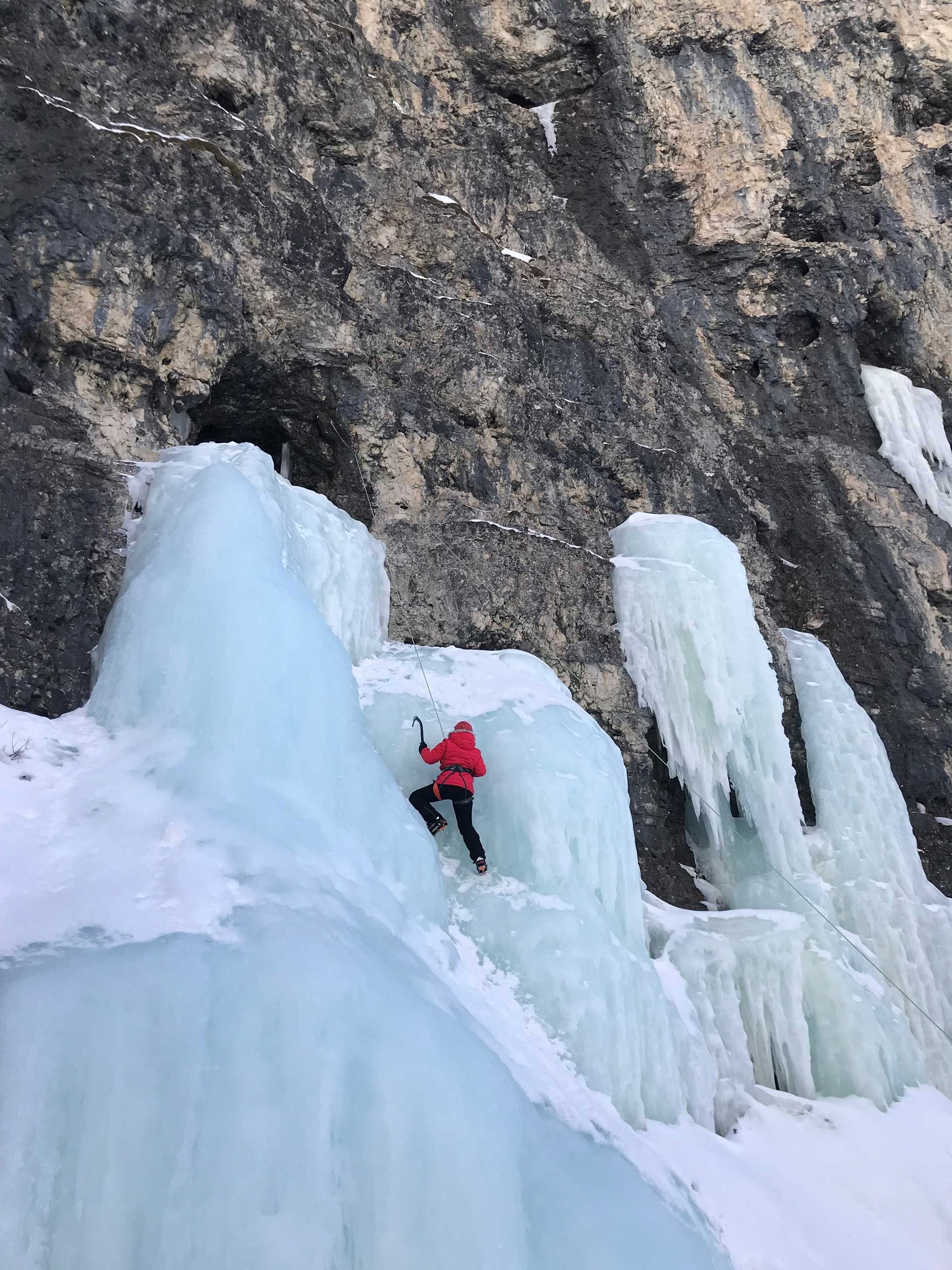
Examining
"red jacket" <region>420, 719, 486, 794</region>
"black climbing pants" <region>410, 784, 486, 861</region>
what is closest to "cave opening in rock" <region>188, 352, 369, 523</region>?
"red jacket" <region>420, 719, 486, 794</region>

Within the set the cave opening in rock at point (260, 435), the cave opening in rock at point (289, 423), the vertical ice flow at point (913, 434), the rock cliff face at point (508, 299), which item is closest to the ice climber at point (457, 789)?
the rock cliff face at point (508, 299)

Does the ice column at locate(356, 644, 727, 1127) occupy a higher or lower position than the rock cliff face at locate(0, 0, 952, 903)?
lower

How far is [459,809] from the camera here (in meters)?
5.79

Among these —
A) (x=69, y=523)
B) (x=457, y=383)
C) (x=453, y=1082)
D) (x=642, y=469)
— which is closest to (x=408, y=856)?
(x=453, y=1082)

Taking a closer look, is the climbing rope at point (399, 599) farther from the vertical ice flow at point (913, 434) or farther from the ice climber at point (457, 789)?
the vertical ice flow at point (913, 434)

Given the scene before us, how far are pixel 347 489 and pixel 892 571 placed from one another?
7.60 m

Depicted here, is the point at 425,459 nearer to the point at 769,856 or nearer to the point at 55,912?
the point at 769,856

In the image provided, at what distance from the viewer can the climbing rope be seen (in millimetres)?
6629

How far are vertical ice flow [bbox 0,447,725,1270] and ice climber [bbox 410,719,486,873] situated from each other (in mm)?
588

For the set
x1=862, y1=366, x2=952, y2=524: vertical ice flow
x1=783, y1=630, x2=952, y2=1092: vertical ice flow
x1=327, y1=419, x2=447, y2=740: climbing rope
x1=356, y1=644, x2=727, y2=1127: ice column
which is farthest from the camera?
x1=862, y1=366, x2=952, y2=524: vertical ice flow

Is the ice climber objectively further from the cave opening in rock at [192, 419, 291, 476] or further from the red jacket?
the cave opening in rock at [192, 419, 291, 476]

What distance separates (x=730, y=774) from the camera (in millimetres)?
9211

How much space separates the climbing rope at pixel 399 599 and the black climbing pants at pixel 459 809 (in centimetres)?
59

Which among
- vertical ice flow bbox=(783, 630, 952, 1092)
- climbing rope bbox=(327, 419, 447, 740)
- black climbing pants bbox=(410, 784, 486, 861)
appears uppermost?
climbing rope bbox=(327, 419, 447, 740)
